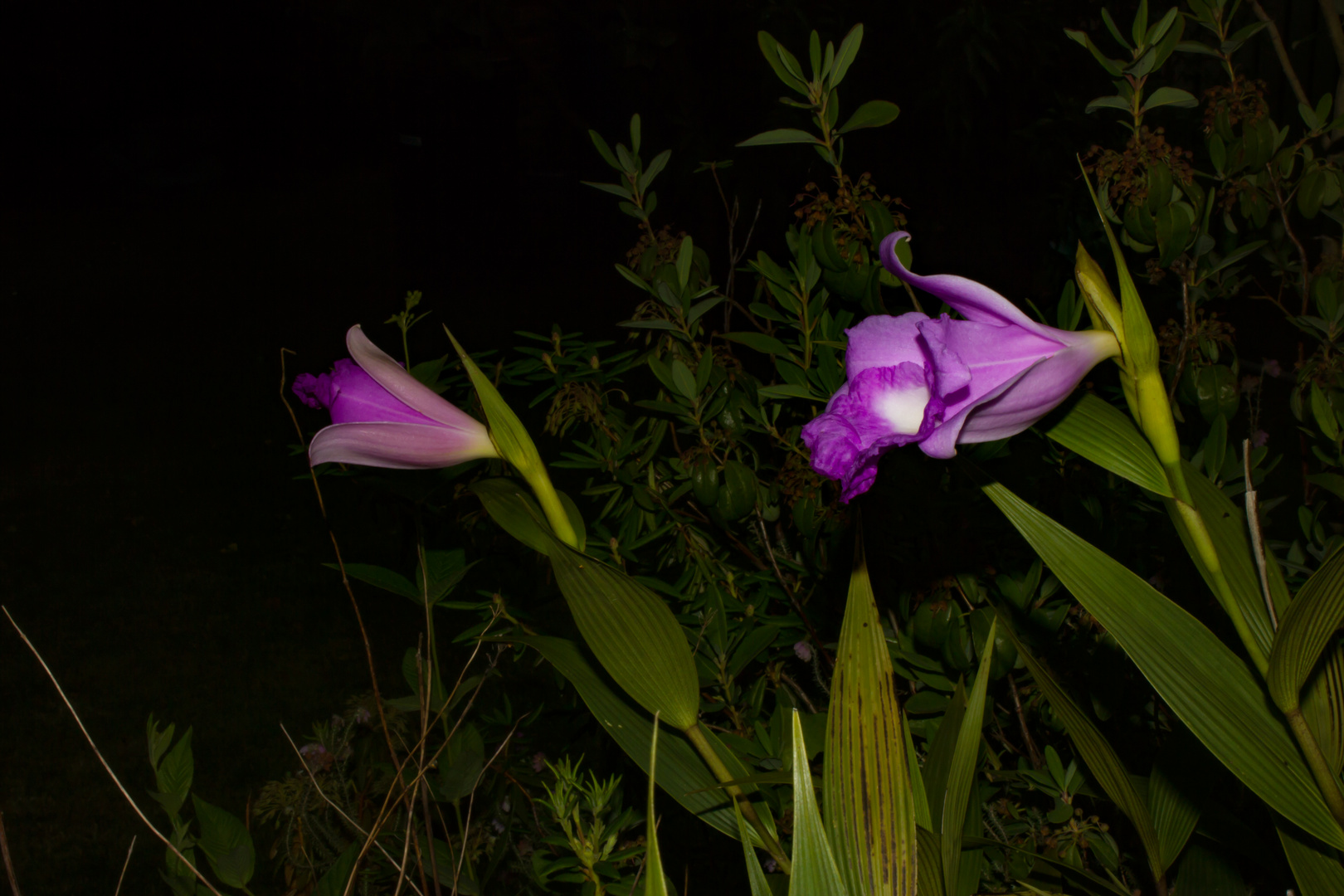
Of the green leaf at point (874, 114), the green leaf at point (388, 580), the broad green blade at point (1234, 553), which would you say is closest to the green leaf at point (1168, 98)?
the green leaf at point (874, 114)

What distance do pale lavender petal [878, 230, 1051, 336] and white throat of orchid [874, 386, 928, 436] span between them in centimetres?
4

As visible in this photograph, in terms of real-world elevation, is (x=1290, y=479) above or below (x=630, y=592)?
below

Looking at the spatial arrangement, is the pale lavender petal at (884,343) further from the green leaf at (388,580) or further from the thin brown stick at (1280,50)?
the thin brown stick at (1280,50)

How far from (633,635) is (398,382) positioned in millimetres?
198

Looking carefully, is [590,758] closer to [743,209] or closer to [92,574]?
[743,209]

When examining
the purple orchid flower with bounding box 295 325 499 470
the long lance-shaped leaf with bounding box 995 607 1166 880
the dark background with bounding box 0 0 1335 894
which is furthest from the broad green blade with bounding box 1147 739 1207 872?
the dark background with bounding box 0 0 1335 894

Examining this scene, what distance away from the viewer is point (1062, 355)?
488 mm

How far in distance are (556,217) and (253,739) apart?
343cm

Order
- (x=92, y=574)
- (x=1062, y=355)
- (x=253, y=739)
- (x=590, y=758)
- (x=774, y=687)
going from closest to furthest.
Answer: (x=1062, y=355)
(x=774, y=687)
(x=590, y=758)
(x=253, y=739)
(x=92, y=574)

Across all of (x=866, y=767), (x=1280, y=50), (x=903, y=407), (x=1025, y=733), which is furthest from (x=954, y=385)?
(x=1280, y=50)

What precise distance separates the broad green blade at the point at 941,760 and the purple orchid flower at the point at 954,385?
25cm

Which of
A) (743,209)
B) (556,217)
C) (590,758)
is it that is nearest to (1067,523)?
(590,758)

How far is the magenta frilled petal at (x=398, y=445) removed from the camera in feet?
1.88

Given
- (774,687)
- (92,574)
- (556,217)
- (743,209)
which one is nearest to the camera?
(774,687)
